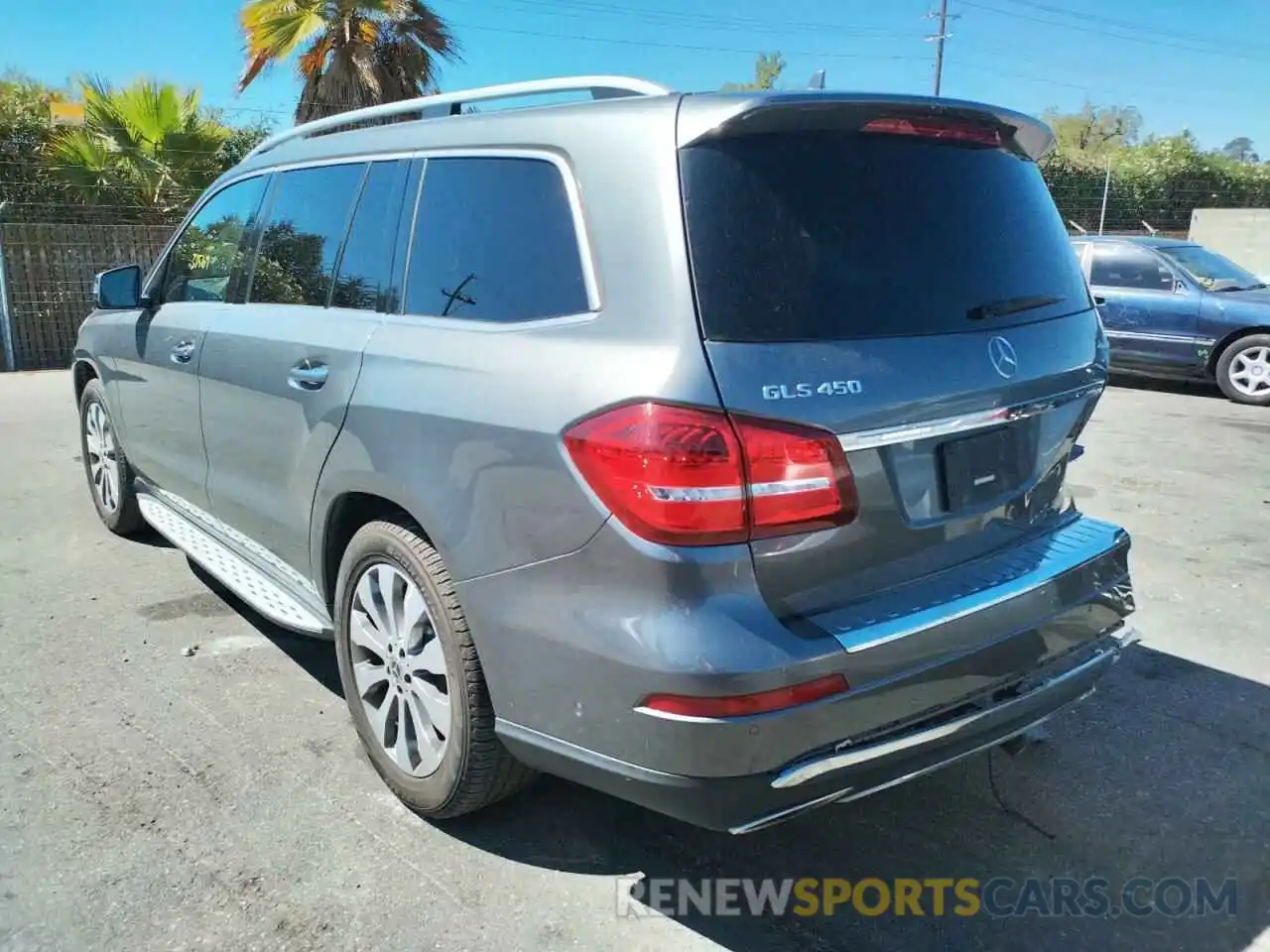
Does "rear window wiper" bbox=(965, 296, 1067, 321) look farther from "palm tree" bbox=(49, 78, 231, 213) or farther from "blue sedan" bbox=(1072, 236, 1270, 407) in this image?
"palm tree" bbox=(49, 78, 231, 213)

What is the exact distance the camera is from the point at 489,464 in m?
2.38

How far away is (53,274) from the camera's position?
12.7 metres

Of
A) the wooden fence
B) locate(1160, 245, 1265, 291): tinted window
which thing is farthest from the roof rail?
the wooden fence

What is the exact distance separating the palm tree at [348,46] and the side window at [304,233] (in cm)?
1143

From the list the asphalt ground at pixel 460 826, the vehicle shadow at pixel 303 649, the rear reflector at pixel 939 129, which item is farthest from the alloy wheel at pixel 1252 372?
the vehicle shadow at pixel 303 649

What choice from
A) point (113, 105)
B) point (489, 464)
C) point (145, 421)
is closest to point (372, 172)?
point (489, 464)

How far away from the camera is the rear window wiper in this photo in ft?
8.36

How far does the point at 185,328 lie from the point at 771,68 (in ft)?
247

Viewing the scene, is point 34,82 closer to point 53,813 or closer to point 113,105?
point 113,105

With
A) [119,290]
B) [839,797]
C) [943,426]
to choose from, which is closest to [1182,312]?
[943,426]

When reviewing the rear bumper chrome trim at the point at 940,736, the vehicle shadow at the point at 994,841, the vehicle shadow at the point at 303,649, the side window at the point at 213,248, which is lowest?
the vehicle shadow at the point at 994,841

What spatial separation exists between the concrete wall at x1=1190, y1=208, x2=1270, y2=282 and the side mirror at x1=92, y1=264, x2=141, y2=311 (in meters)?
21.6

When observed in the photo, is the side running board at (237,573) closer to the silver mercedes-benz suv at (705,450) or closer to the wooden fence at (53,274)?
the silver mercedes-benz suv at (705,450)

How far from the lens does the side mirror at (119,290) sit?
4.77 m
